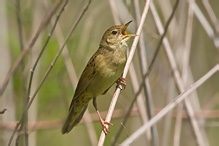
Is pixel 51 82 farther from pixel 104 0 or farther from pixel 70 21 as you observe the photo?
pixel 104 0

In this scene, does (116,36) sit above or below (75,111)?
above

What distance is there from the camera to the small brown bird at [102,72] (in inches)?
122

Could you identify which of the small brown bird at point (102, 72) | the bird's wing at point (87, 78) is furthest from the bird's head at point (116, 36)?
the bird's wing at point (87, 78)

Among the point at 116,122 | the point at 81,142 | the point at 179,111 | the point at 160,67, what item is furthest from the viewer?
the point at 116,122

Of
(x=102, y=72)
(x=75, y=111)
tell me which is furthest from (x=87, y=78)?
(x=75, y=111)

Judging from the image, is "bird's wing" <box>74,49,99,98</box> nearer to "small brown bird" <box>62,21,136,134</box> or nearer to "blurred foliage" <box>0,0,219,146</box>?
"small brown bird" <box>62,21,136,134</box>

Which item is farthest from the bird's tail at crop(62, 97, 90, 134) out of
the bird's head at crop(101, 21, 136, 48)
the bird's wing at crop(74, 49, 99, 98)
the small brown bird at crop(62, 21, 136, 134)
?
the bird's head at crop(101, 21, 136, 48)

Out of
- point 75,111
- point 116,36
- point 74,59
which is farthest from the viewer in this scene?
point 74,59

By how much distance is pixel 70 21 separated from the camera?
11.7 feet

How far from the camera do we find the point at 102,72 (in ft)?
10.4

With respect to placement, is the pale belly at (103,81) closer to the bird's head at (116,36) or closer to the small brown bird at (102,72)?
the small brown bird at (102,72)

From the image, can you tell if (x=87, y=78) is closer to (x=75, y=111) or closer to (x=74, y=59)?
(x=75, y=111)

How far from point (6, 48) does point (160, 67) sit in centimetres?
157

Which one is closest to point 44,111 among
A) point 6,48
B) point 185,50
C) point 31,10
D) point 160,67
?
point 6,48
